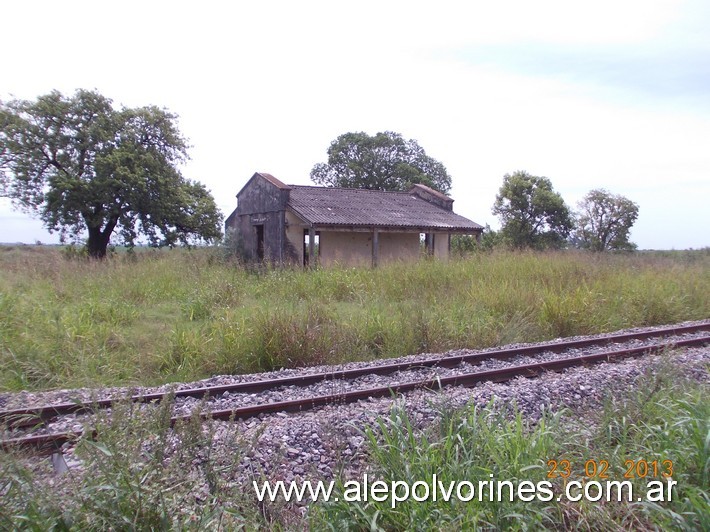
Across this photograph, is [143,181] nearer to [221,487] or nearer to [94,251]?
[94,251]

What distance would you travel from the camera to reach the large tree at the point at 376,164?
46.0 metres

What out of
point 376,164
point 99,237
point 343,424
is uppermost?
point 376,164

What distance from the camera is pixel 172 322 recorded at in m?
9.23

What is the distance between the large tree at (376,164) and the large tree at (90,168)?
2273 cm

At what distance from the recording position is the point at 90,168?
24.2 meters

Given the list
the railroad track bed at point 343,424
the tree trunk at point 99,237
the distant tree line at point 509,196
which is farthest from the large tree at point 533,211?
the railroad track bed at point 343,424

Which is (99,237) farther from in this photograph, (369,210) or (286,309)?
(286,309)

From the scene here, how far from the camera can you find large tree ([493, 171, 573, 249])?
37312 mm

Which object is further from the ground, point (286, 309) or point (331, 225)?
point (331, 225)

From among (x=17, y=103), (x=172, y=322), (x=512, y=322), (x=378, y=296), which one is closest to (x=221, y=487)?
(x=172, y=322)

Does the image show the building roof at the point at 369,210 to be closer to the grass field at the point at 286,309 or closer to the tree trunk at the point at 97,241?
the grass field at the point at 286,309

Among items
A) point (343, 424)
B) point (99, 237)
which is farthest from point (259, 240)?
point (343, 424)

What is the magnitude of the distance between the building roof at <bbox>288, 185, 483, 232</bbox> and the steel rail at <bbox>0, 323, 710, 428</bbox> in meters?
12.6

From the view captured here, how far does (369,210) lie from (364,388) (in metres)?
17.8
